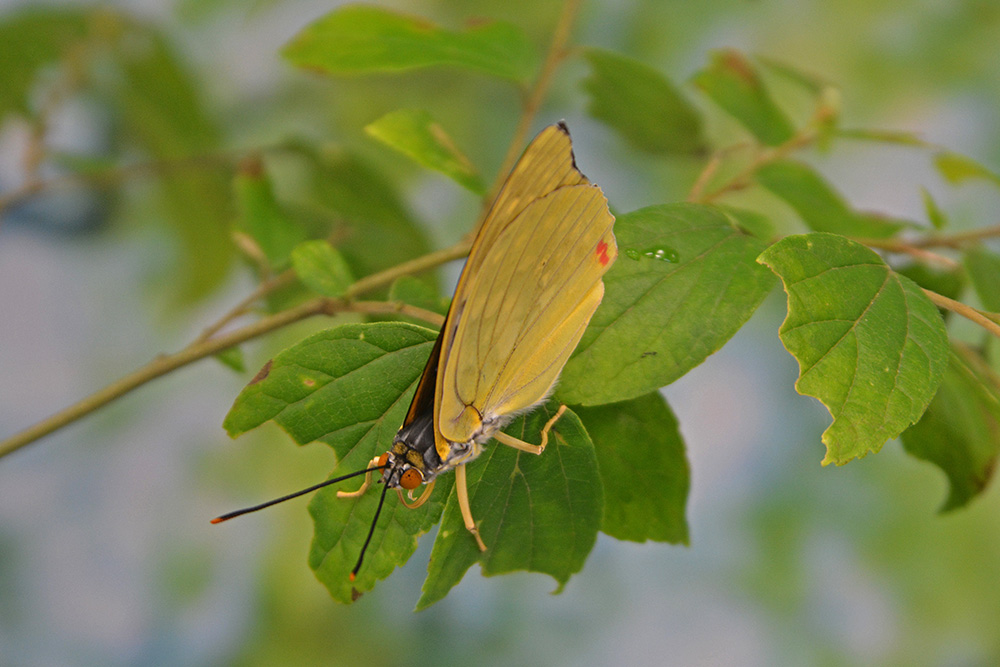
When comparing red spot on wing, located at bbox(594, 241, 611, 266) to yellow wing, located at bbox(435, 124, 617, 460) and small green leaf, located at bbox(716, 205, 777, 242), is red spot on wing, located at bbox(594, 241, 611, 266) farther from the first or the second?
small green leaf, located at bbox(716, 205, 777, 242)

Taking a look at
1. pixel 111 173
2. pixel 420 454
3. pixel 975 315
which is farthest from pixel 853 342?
pixel 111 173

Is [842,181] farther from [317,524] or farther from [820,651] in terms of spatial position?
[317,524]

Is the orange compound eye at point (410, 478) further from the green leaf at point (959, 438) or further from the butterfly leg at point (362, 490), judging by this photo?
the green leaf at point (959, 438)

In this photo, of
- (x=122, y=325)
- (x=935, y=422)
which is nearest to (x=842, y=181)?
(x=935, y=422)

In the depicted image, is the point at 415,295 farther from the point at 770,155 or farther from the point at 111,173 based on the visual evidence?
the point at 111,173

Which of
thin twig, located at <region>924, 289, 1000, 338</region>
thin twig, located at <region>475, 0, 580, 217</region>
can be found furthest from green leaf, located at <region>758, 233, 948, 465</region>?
Result: thin twig, located at <region>475, 0, 580, 217</region>
